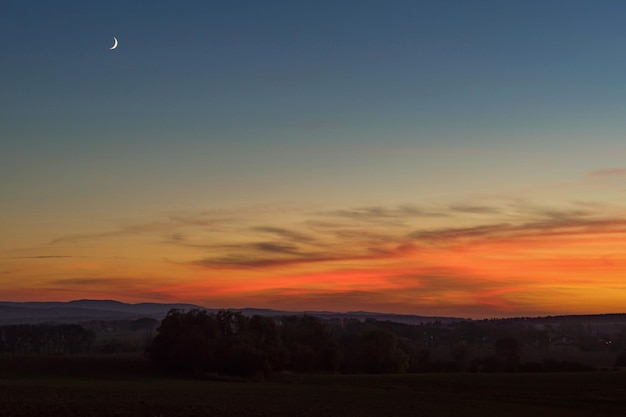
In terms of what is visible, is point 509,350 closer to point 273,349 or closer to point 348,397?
point 273,349

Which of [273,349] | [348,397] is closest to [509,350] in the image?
[273,349]

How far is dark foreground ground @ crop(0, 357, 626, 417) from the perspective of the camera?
3825cm

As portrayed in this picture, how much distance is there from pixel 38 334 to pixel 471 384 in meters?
149

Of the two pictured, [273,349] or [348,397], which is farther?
[273,349]

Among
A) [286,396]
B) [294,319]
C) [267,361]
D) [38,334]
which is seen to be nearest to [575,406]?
[286,396]

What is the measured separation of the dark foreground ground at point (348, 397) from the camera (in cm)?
3825

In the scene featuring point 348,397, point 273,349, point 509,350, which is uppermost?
point 273,349

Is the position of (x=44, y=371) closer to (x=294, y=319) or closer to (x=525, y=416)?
(x=294, y=319)

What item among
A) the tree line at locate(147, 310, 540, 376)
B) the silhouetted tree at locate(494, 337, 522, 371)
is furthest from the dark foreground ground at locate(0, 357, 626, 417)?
the silhouetted tree at locate(494, 337, 522, 371)

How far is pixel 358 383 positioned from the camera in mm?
71812

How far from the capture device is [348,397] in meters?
54.6

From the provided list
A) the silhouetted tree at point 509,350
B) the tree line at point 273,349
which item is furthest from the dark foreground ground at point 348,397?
the silhouetted tree at point 509,350

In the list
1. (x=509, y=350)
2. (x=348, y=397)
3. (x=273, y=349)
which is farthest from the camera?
(x=509, y=350)

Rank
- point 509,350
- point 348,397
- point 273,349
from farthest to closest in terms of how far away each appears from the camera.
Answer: point 509,350 → point 273,349 → point 348,397
